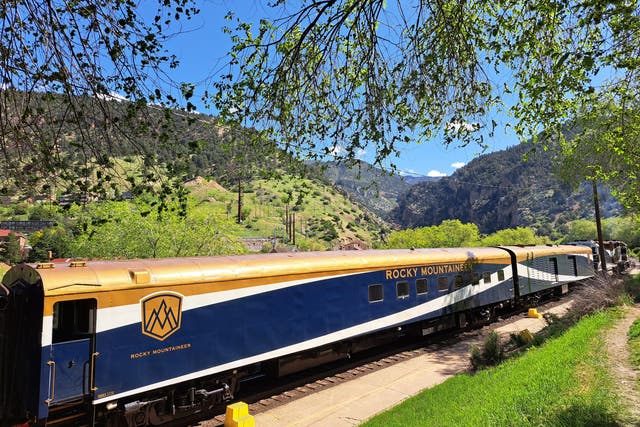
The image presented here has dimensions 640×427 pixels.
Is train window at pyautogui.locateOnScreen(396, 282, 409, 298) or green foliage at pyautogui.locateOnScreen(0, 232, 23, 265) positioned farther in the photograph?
green foliage at pyautogui.locateOnScreen(0, 232, 23, 265)

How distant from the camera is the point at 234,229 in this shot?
3544cm

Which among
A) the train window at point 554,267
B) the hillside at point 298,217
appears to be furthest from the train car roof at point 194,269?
the hillside at point 298,217

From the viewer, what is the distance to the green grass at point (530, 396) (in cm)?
696

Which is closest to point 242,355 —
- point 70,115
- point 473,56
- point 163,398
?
point 163,398

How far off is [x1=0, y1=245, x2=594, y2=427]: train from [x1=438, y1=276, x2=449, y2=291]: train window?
193cm

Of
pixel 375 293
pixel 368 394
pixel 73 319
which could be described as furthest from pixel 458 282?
pixel 73 319

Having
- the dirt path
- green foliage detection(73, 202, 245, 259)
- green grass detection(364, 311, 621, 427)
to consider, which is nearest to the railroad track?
green grass detection(364, 311, 621, 427)

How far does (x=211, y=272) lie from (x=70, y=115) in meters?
4.41

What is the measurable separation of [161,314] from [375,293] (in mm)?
6764

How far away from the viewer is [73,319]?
742 cm

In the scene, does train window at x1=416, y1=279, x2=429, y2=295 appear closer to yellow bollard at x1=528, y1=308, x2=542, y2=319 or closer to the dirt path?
the dirt path

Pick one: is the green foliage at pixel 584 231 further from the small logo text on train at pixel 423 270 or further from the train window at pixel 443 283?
the train window at pixel 443 283

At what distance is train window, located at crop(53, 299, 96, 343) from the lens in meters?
7.20

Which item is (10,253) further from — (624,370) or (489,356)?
(624,370)
